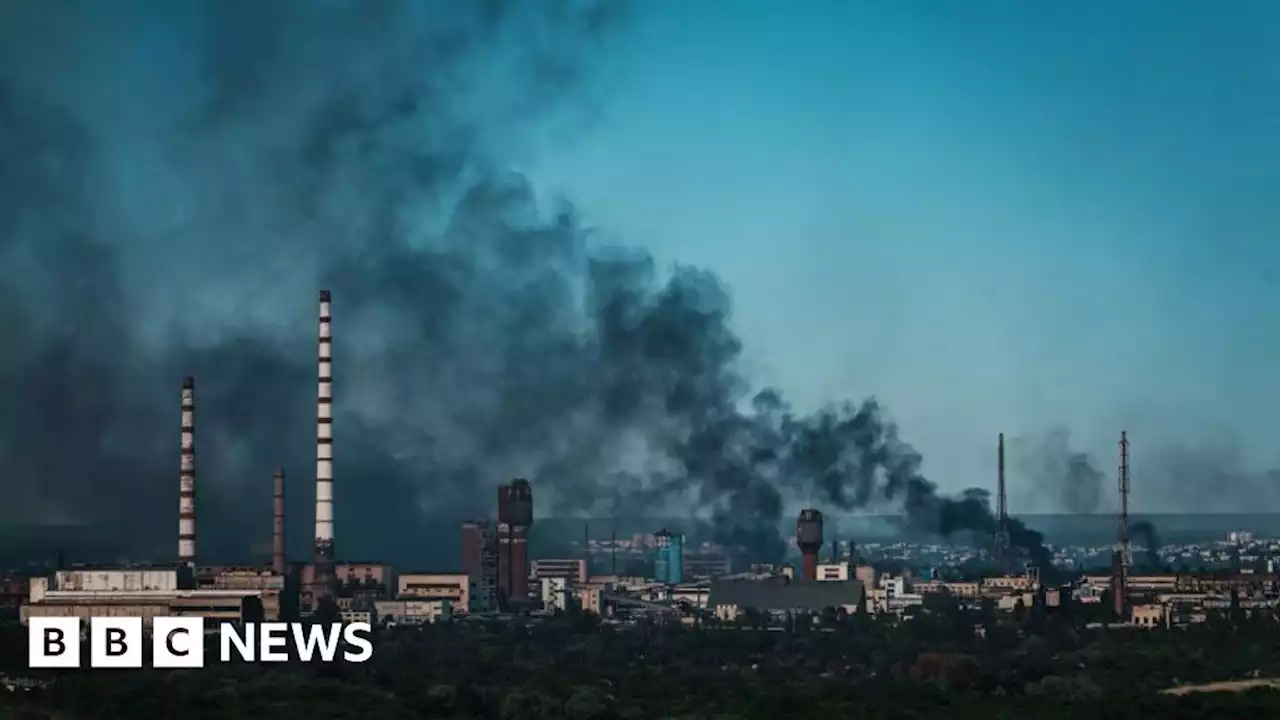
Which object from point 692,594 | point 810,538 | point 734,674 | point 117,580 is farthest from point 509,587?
point 734,674

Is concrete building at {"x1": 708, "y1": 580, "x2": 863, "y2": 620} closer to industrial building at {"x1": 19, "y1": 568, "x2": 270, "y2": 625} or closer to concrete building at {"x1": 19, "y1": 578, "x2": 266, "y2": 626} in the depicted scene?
industrial building at {"x1": 19, "y1": 568, "x2": 270, "y2": 625}

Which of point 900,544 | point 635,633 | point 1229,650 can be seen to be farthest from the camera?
point 900,544

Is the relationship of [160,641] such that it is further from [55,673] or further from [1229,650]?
[1229,650]

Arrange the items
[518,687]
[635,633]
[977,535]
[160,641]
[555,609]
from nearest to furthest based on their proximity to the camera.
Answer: [160,641]
[518,687]
[635,633]
[555,609]
[977,535]

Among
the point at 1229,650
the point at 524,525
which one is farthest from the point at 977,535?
the point at 1229,650

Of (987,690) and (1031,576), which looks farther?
(1031,576)

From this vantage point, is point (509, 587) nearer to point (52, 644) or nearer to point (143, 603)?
point (143, 603)
